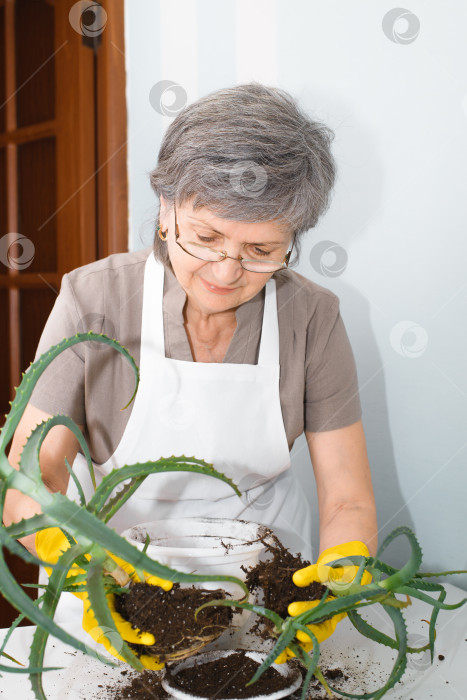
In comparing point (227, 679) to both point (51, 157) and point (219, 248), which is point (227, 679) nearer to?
point (219, 248)

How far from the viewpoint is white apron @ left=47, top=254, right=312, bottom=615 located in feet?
3.64

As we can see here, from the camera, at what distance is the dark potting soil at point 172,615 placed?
0.62m

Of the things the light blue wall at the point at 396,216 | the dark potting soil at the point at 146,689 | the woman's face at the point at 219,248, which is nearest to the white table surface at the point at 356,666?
the dark potting soil at the point at 146,689

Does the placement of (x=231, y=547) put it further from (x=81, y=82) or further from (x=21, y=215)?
(x=21, y=215)

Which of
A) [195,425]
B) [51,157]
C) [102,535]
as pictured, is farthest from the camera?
[51,157]

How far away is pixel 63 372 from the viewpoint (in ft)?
3.35

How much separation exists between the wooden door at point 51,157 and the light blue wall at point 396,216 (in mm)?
377

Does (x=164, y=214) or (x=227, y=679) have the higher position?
(x=164, y=214)

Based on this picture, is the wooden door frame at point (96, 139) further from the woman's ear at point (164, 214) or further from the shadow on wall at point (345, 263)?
the woman's ear at point (164, 214)

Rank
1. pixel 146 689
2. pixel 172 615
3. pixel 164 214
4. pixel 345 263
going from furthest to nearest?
pixel 345 263
pixel 164 214
pixel 146 689
pixel 172 615

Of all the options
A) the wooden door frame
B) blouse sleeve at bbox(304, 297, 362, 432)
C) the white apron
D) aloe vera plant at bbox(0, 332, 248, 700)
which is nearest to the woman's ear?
the white apron

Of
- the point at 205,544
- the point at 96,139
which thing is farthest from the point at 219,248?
the point at 96,139

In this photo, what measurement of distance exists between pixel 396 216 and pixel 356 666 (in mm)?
858

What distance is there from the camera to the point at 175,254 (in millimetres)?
1001
